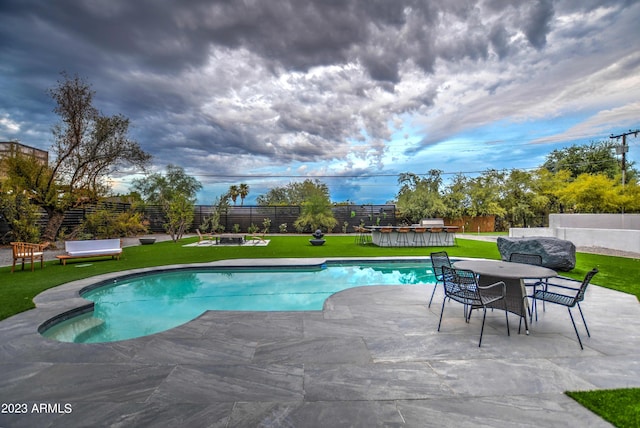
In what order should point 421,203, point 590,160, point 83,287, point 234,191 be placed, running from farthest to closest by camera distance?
point 234,191 < point 590,160 < point 421,203 < point 83,287

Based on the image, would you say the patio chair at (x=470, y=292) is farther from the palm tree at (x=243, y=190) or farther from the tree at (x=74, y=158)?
the palm tree at (x=243, y=190)

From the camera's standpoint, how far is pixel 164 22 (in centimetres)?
696

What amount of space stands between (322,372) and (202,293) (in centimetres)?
419

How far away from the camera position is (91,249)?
8500 mm

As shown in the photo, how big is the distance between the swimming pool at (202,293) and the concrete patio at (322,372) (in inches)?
27.6

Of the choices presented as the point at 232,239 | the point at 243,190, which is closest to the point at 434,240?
the point at 232,239

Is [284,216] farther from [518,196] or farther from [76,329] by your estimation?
[76,329]

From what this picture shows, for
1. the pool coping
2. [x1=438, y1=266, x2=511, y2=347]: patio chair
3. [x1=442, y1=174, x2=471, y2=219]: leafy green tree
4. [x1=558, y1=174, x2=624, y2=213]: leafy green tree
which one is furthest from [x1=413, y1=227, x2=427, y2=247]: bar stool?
[x1=558, y1=174, x2=624, y2=213]: leafy green tree

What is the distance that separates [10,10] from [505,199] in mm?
24543

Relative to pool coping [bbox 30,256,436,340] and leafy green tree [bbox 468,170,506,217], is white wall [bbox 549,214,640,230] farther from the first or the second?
pool coping [bbox 30,256,436,340]

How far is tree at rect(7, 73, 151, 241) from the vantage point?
11.3 metres

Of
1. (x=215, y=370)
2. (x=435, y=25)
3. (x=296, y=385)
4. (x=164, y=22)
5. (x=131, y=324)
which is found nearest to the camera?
(x=296, y=385)

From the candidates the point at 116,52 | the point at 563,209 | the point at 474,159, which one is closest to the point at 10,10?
the point at 116,52

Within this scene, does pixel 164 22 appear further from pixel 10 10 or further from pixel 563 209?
pixel 563 209
